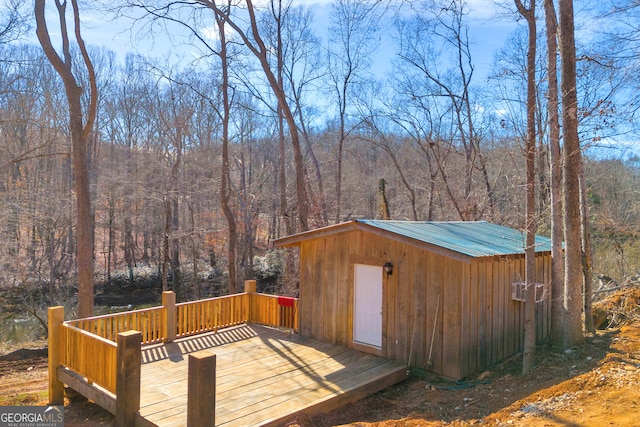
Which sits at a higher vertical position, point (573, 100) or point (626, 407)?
point (573, 100)

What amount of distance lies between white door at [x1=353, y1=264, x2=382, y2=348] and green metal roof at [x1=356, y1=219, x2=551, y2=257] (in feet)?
2.90

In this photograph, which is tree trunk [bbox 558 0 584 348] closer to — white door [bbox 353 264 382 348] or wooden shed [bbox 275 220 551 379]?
wooden shed [bbox 275 220 551 379]

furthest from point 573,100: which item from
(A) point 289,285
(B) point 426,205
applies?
(B) point 426,205

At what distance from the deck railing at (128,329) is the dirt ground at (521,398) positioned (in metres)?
0.65

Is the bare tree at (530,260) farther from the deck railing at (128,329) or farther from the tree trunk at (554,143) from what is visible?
the deck railing at (128,329)

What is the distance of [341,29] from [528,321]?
15.9 meters

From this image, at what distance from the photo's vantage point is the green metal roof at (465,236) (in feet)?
21.1

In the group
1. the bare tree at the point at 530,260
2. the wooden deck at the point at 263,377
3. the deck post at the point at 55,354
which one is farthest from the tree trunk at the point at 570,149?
the deck post at the point at 55,354

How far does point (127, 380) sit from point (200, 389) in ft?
4.50

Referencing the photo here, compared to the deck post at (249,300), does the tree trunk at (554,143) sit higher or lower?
higher

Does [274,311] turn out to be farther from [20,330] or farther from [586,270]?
[20,330]

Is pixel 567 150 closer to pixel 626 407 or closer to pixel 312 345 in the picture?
pixel 626 407

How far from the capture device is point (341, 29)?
18.5 m

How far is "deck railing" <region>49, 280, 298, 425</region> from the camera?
4.97 meters
